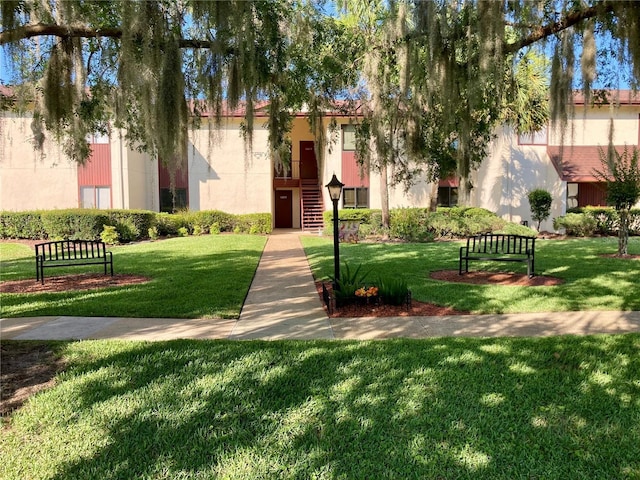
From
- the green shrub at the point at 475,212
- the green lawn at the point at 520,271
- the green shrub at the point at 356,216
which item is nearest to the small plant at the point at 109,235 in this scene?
the green lawn at the point at 520,271

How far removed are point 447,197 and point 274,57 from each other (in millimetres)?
17777

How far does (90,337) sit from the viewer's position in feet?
15.8

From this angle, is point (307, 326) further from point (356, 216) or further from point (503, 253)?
point (356, 216)

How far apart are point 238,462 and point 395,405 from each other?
1216 millimetres

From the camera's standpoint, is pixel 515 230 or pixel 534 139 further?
pixel 534 139

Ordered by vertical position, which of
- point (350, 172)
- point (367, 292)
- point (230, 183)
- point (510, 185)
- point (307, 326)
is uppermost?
point (350, 172)

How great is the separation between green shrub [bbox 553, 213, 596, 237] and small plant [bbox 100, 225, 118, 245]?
60.6ft

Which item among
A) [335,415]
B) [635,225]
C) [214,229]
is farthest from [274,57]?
[635,225]

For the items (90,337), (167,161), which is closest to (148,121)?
(167,161)

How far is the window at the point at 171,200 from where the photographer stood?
21.2 m

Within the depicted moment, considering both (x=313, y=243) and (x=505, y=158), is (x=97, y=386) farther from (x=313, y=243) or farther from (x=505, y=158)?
(x=505, y=158)

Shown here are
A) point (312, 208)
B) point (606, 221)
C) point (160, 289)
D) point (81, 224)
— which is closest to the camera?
point (160, 289)

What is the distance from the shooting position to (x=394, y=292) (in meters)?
6.30

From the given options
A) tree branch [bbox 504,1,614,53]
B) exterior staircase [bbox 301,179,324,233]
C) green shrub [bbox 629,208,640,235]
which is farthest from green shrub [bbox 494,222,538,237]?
tree branch [bbox 504,1,614,53]
